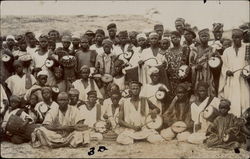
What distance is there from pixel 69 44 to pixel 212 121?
2.12 m

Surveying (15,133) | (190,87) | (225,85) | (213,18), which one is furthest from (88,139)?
(213,18)

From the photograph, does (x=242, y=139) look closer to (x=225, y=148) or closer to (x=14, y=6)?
(x=225, y=148)

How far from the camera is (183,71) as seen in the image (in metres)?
5.85

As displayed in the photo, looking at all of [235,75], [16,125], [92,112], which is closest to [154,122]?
[92,112]

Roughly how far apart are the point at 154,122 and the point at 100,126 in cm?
70

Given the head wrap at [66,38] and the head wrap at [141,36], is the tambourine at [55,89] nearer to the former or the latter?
the head wrap at [66,38]

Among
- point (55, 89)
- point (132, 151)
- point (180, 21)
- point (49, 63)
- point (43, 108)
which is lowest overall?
point (132, 151)

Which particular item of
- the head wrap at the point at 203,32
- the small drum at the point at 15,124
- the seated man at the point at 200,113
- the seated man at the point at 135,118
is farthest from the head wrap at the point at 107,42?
the small drum at the point at 15,124

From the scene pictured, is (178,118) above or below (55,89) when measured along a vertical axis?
below

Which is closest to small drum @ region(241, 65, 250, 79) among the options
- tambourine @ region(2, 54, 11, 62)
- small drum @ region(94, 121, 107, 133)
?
small drum @ region(94, 121, 107, 133)

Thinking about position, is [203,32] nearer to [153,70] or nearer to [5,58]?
[153,70]

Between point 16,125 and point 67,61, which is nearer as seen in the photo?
point 16,125

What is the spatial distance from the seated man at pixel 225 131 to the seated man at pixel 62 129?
1.61 metres

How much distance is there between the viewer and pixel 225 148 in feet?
19.0
